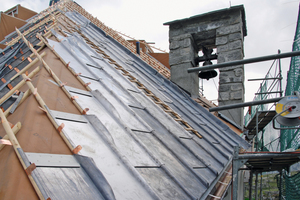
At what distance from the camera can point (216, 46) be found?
9156 millimetres

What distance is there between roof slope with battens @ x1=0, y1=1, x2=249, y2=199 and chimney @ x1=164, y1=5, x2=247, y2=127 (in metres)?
3.08

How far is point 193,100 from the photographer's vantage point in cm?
888

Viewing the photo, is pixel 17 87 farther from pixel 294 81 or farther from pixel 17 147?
pixel 294 81

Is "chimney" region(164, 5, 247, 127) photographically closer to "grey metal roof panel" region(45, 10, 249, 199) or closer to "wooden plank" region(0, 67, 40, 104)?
"grey metal roof panel" region(45, 10, 249, 199)

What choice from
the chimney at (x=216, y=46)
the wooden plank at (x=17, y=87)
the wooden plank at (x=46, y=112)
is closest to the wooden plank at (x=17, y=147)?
the wooden plank at (x=46, y=112)

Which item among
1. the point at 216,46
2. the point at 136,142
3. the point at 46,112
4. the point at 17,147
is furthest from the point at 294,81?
the point at 17,147

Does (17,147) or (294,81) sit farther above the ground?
(294,81)

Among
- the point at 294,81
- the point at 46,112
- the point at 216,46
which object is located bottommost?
the point at 46,112

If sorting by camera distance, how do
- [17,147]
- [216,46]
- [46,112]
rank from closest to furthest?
[17,147] → [46,112] → [216,46]

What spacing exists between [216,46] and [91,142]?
286 inches

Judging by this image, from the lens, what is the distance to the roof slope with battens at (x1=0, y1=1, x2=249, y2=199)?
2279mm

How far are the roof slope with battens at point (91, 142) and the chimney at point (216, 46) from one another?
3084 mm

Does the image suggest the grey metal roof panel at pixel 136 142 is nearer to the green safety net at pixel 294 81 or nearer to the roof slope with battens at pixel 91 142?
the roof slope with battens at pixel 91 142

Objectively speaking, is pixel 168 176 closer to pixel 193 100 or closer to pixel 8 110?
pixel 8 110
